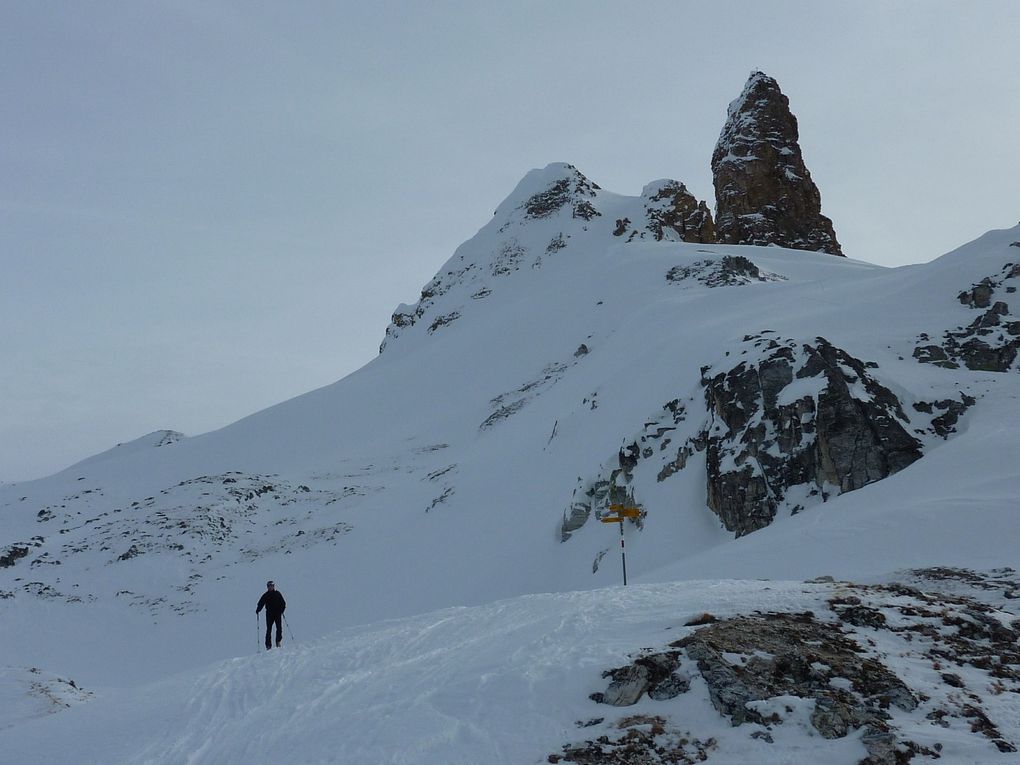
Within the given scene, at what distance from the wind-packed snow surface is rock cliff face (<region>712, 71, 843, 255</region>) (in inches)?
582

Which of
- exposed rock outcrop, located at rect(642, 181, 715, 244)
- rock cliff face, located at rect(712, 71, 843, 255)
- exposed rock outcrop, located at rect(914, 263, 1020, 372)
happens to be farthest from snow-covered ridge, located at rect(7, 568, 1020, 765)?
exposed rock outcrop, located at rect(642, 181, 715, 244)

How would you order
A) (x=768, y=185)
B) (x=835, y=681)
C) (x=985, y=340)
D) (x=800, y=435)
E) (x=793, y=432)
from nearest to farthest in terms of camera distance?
(x=835, y=681) < (x=800, y=435) < (x=793, y=432) < (x=985, y=340) < (x=768, y=185)

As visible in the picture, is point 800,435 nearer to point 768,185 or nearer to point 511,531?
point 511,531

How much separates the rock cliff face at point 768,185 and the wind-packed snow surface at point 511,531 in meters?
14.8

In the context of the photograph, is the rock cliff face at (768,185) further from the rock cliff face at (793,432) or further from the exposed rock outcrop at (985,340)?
the rock cliff face at (793,432)

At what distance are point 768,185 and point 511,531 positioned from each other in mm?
59119

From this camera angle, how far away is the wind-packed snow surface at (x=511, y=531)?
9125 millimetres

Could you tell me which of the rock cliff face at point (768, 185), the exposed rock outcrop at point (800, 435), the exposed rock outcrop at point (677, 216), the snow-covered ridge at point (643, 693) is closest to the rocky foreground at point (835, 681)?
the snow-covered ridge at point (643, 693)

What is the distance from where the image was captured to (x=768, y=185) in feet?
253

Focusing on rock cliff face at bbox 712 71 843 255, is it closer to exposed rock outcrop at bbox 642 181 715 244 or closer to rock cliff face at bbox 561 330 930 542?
exposed rock outcrop at bbox 642 181 715 244

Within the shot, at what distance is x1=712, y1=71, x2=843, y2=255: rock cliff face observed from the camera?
7644 cm

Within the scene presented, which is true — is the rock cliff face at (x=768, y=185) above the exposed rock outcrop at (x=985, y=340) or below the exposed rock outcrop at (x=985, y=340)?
above

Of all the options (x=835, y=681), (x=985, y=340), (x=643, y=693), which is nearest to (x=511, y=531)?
(x=985, y=340)

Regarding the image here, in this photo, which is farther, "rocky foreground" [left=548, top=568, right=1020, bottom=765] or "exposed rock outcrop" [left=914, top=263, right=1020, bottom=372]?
"exposed rock outcrop" [left=914, top=263, right=1020, bottom=372]
